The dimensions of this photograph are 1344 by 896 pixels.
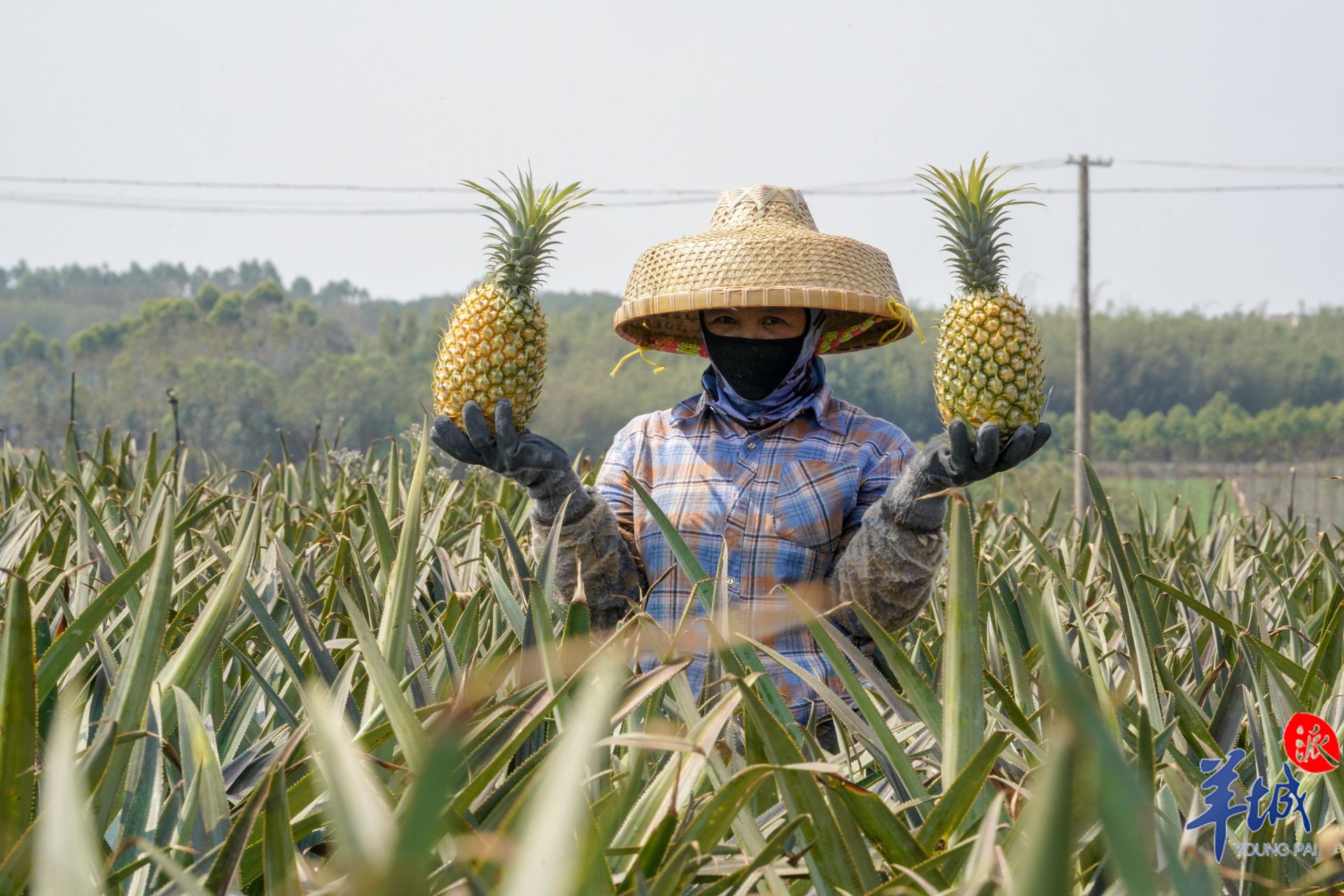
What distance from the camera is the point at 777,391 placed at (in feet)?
5.66

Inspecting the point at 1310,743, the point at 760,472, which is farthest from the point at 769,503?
the point at 1310,743

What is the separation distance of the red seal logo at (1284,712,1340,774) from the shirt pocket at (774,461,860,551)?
2.62ft

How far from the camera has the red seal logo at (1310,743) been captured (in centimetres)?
86

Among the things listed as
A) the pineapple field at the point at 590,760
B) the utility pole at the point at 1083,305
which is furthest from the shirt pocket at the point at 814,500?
the utility pole at the point at 1083,305

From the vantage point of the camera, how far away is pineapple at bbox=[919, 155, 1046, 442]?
53.0 inches

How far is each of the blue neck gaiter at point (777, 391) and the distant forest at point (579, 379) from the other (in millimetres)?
32907

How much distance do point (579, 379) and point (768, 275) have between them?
45.4 meters

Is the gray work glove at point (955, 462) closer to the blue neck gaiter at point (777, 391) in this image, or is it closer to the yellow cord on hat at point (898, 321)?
the yellow cord on hat at point (898, 321)

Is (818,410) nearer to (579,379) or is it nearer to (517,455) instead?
(517,455)

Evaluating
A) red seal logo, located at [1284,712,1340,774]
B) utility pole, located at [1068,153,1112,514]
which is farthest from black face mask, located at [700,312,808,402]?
utility pole, located at [1068,153,1112,514]

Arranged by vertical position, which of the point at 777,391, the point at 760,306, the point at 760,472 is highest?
the point at 760,306

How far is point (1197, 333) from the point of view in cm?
5256

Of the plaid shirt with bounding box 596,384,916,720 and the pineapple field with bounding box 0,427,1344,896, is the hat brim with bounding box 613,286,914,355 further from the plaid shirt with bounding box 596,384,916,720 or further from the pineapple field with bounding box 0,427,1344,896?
the pineapple field with bounding box 0,427,1344,896

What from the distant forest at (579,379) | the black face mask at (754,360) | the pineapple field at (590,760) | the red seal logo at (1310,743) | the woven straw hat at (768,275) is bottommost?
the distant forest at (579,379)
